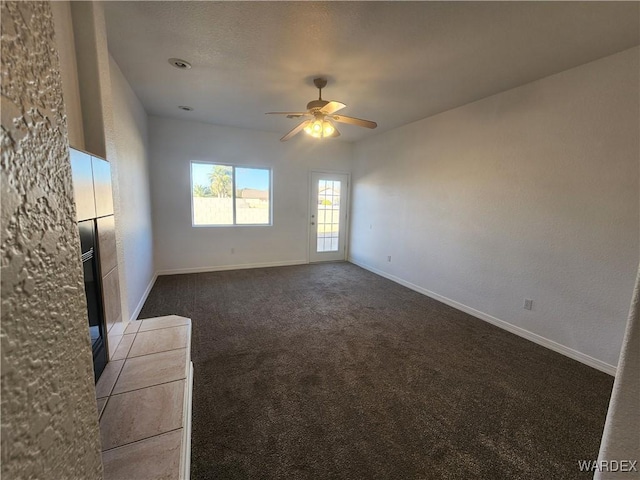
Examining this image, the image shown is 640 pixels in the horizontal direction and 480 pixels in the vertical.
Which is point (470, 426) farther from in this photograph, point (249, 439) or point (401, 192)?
point (401, 192)

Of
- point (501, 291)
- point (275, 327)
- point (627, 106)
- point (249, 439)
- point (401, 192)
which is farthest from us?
point (401, 192)

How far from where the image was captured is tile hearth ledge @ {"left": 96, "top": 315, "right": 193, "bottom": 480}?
1.06 m

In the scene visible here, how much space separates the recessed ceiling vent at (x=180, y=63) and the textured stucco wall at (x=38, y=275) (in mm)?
2501

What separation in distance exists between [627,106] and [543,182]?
75 centimetres

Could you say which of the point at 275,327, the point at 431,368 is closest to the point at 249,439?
the point at 275,327

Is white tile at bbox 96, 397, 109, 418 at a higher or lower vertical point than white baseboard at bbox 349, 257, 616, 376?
higher

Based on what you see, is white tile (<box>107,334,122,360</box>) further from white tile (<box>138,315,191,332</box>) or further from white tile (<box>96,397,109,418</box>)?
white tile (<box>96,397,109,418</box>)

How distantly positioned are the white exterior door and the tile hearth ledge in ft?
12.8

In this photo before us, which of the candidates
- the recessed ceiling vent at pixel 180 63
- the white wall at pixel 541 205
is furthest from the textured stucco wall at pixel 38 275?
the white wall at pixel 541 205

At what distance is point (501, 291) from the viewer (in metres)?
3.02

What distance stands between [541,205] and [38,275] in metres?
3.47

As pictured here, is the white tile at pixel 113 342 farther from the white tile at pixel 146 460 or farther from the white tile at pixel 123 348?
the white tile at pixel 146 460

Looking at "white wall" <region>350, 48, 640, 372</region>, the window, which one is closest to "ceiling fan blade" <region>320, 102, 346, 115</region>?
"white wall" <region>350, 48, 640, 372</region>

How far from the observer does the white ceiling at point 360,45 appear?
5.83 feet
